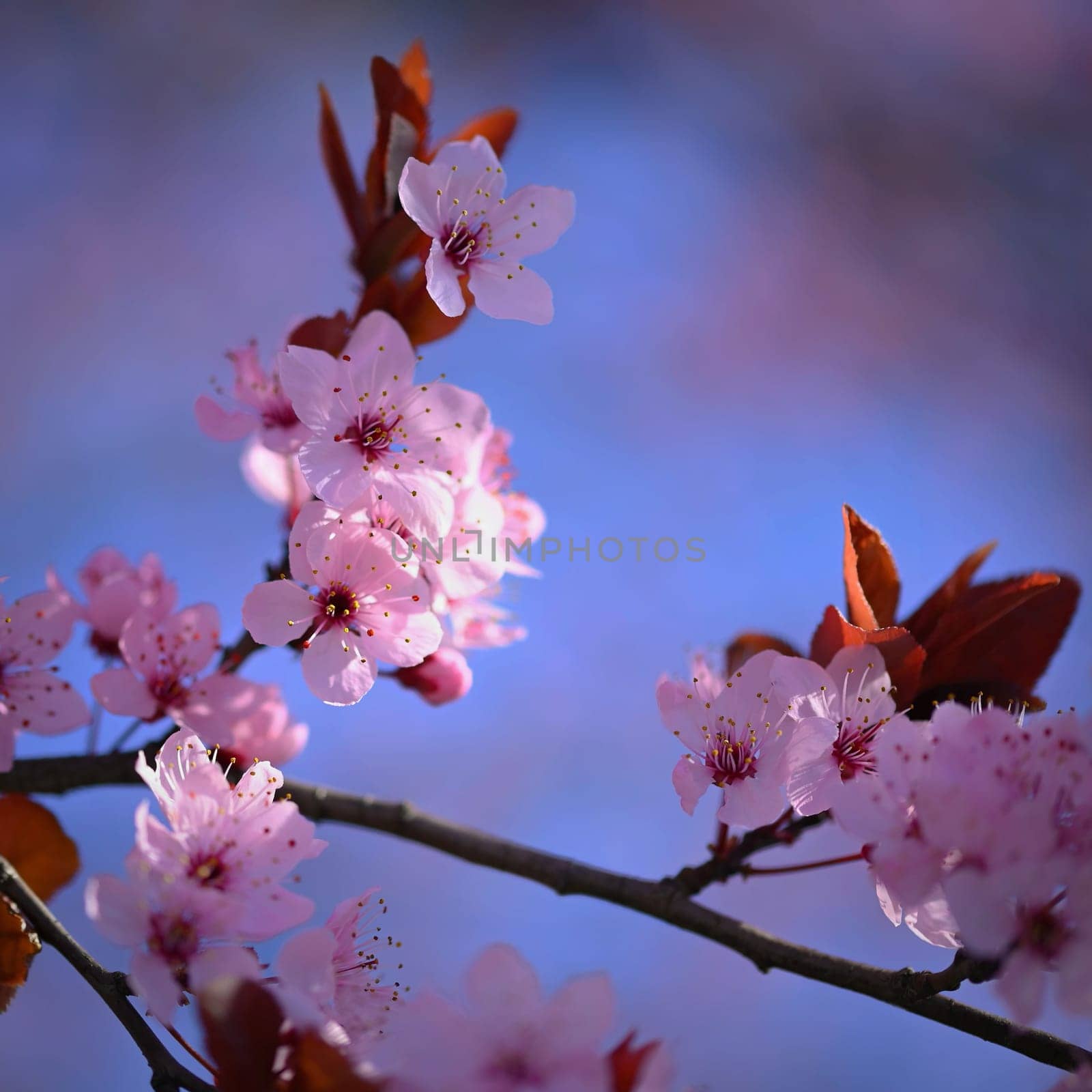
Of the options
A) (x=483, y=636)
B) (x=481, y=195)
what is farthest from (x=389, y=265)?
(x=483, y=636)

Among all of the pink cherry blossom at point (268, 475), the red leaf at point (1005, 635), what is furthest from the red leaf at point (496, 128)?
the red leaf at point (1005, 635)

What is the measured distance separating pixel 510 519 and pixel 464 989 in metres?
0.53

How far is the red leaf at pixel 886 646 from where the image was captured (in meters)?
0.85

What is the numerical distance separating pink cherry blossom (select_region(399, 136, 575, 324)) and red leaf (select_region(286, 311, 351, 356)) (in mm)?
112

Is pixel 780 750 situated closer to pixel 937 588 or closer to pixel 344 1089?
pixel 937 588

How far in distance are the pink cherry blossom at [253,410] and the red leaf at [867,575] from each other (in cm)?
51

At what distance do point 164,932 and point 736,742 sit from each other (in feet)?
1.45

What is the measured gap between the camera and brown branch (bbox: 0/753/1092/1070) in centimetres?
73

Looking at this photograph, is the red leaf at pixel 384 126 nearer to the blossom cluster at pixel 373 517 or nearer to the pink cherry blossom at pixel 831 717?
the blossom cluster at pixel 373 517

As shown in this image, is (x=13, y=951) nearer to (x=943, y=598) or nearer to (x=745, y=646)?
(x=745, y=646)

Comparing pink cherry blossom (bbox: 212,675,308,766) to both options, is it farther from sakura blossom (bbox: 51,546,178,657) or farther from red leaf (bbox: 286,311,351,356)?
red leaf (bbox: 286,311,351,356)

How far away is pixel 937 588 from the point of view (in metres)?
0.97

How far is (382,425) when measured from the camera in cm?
84

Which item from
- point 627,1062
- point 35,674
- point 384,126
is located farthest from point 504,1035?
point 384,126
